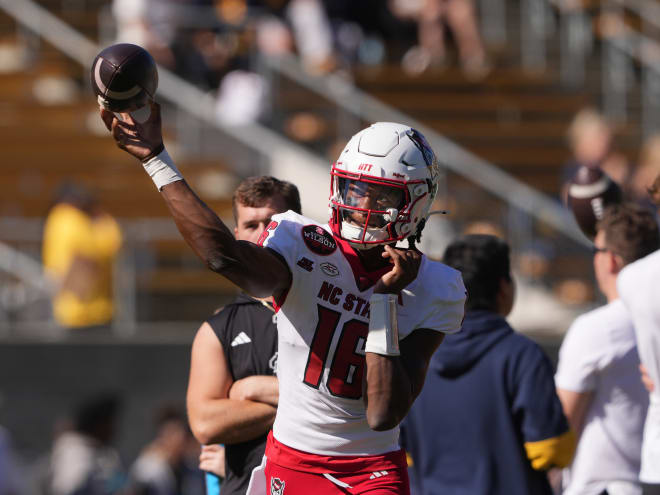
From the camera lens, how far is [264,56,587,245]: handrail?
412 inches

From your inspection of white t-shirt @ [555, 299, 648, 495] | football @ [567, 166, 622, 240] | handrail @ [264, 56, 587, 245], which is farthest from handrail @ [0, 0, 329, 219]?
white t-shirt @ [555, 299, 648, 495]

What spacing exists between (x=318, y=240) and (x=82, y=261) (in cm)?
677

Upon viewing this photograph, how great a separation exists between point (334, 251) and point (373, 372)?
1.25 feet

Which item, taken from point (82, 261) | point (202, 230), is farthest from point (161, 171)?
point (82, 261)

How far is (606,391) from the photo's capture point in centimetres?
435

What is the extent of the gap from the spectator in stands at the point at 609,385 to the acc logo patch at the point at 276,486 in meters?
1.39

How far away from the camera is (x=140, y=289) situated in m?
10.1

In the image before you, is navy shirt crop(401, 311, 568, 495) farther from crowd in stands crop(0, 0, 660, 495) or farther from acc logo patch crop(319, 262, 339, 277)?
acc logo patch crop(319, 262, 339, 277)

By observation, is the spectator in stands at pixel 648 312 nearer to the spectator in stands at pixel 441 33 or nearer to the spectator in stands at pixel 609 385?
the spectator in stands at pixel 609 385

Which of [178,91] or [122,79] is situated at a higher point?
[122,79]

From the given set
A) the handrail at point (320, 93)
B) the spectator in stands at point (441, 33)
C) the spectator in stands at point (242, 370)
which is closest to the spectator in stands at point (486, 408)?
the spectator in stands at point (242, 370)

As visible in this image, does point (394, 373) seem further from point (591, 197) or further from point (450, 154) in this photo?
point (450, 154)

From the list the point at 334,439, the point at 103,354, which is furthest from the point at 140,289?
the point at 334,439

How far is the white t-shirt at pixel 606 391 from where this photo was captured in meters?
4.28
